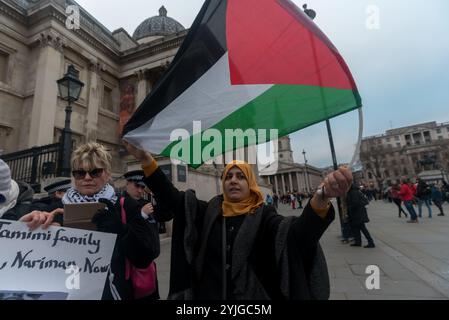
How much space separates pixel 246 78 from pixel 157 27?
34.7 metres

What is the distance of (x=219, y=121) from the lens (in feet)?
8.50

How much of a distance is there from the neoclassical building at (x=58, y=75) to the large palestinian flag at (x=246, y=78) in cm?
871

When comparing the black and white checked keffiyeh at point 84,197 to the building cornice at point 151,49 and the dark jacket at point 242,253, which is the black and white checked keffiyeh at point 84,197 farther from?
the building cornice at point 151,49

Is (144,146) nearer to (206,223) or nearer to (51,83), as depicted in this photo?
(206,223)

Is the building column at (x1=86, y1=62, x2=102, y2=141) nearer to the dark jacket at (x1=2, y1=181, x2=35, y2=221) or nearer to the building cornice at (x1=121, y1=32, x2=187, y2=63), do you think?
the building cornice at (x1=121, y1=32, x2=187, y2=63)

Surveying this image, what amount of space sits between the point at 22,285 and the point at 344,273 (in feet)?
15.2

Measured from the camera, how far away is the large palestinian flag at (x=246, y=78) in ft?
8.18

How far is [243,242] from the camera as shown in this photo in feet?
5.37

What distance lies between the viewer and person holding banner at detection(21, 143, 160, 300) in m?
1.74

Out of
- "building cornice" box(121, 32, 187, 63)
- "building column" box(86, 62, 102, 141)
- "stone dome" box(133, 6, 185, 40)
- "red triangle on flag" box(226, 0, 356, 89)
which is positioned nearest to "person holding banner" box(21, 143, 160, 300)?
"red triangle on flag" box(226, 0, 356, 89)

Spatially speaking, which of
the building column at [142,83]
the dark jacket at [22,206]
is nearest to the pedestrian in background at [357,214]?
the dark jacket at [22,206]

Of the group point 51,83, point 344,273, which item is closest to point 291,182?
point 51,83

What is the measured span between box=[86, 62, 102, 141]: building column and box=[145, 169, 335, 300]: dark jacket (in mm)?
21149

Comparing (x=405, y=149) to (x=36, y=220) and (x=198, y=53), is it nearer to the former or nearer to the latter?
(x=198, y=53)
